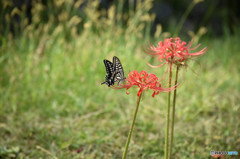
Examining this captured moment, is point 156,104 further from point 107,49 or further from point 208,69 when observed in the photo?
point 208,69

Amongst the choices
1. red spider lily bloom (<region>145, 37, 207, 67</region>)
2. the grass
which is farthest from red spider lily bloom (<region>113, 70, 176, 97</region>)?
the grass

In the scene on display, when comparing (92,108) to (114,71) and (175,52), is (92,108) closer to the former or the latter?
(114,71)

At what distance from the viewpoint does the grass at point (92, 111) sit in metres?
2.07

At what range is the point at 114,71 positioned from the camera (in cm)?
134

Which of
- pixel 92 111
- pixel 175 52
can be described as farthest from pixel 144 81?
pixel 92 111

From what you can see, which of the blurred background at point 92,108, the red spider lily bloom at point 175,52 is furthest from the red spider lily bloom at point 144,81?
the blurred background at point 92,108

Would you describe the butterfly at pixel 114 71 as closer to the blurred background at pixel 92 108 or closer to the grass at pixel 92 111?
the blurred background at pixel 92 108

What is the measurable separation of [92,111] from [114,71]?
1423 mm

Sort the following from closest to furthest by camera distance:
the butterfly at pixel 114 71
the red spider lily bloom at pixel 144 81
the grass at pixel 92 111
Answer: the red spider lily bloom at pixel 144 81 → the butterfly at pixel 114 71 → the grass at pixel 92 111

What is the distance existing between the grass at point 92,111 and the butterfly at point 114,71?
0.52 meters

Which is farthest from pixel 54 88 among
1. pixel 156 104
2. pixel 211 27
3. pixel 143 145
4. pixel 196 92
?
pixel 211 27

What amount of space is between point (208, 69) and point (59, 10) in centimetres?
275

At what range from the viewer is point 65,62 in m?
3.38

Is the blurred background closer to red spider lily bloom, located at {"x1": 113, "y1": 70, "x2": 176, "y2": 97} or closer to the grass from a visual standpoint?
the grass
